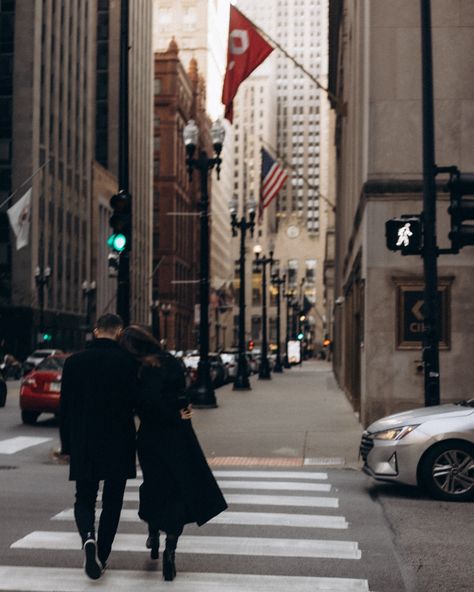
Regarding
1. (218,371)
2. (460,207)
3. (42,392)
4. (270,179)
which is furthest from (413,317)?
(218,371)

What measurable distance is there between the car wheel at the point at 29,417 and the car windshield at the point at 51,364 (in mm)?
950

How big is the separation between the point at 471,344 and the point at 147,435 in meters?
13.1

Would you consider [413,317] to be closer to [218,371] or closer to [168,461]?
[168,461]

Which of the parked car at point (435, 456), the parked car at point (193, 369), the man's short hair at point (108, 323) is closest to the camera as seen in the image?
the man's short hair at point (108, 323)

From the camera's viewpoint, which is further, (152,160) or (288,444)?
(152,160)

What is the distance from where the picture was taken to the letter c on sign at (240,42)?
24891 millimetres

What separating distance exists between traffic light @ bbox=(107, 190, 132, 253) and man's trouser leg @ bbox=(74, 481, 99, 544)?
27.3 feet

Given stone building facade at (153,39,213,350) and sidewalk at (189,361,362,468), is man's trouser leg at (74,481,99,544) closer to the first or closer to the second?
sidewalk at (189,361,362,468)

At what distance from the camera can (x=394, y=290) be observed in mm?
19703

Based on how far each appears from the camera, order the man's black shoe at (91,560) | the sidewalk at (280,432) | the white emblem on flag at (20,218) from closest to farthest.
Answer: the man's black shoe at (91,560), the sidewalk at (280,432), the white emblem on flag at (20,218)

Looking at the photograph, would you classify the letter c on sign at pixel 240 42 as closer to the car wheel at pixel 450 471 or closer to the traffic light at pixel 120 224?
the traffic light at pixel 120 224

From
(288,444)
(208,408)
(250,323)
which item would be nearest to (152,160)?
(250,323)

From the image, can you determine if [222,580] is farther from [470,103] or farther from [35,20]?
[35,20]

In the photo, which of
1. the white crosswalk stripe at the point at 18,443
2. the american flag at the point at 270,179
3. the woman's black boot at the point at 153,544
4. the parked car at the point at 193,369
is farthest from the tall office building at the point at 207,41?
the woman's black boot at the point at 153,544
